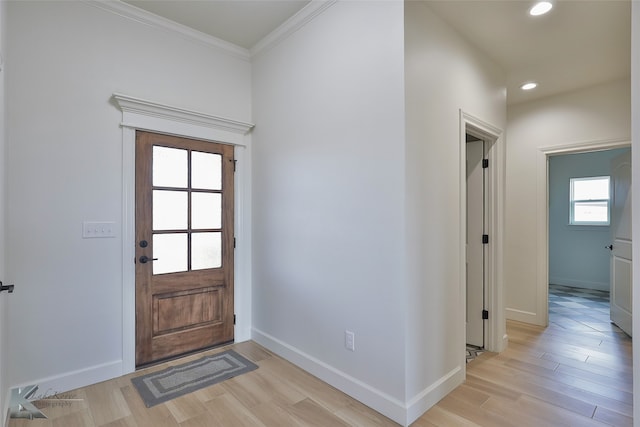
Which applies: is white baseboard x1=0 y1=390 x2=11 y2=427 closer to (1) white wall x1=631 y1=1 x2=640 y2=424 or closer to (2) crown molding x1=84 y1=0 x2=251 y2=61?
(2) crown molding x1=84 y1=0 x2=251 y2=61

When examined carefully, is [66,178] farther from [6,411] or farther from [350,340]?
[350,340]

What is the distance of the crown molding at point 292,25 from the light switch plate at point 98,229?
2184 millimetres

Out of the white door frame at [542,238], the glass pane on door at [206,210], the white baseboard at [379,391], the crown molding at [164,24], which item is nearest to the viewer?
the white baseboard at [379,391]

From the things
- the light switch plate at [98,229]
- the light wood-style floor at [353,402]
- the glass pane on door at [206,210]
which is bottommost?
the light wood-style floor at [353,402]

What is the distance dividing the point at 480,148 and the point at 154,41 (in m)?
3.22

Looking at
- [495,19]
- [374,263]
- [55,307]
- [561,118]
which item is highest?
[495,19]

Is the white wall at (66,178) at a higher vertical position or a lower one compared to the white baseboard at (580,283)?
higher

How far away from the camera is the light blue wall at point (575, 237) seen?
5559 mm

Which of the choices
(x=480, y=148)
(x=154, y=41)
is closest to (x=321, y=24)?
(x=154, y=41)

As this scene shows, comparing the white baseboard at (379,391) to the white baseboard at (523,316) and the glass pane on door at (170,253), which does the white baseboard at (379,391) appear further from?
the white baseboard at (523,316)

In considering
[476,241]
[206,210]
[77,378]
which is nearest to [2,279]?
[77,378]

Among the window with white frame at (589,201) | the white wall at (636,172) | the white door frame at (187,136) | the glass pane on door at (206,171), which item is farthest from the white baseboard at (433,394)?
the window with white frame at (589,201)

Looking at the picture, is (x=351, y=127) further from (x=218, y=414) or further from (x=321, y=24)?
(x=218, y=414)

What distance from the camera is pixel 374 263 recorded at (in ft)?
6.97
